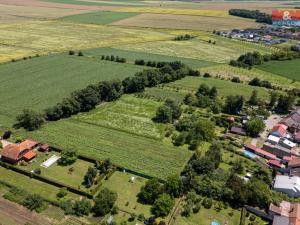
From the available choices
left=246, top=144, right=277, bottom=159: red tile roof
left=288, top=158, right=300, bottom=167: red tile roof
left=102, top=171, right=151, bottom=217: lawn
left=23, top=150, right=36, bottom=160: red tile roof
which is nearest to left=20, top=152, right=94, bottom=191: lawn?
left=23, top=150, right=36, bottom=160: red tile roof

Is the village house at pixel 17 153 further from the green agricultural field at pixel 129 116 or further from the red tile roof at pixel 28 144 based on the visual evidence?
the green agricultural field at pixel 129 116

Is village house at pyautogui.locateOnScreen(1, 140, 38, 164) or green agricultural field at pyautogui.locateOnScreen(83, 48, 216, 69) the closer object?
village house at pyautogui.locateOnScreen(1, 140, 38, 164)

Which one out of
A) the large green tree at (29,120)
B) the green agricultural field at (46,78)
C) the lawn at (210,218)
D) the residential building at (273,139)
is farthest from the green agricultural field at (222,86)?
the lawn at (210,218)

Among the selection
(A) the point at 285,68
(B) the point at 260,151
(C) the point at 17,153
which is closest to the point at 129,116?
(C) the point at 17,153

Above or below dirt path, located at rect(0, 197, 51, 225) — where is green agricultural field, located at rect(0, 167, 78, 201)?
above

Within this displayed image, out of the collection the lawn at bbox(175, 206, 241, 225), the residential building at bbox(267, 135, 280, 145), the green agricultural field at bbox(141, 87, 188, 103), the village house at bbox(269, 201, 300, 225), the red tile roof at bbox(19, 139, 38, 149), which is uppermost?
the green agricultural field at bbox(141, 87, 188, 103)

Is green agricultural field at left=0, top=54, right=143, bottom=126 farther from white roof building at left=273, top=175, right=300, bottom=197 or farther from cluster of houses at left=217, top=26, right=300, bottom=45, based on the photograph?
cluster of houses at left=217, top=26, right=300, bottom=45
